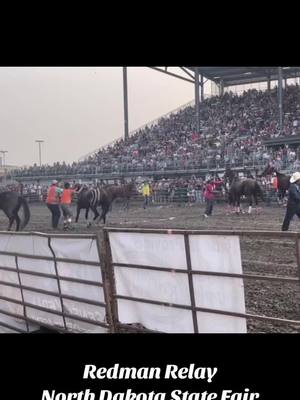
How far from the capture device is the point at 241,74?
4569cm

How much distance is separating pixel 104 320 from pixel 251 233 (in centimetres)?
184

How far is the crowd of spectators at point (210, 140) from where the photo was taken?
3055 cm

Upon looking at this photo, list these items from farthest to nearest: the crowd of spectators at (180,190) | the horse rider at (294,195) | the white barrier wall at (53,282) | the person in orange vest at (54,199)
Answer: the crowd of spectators at (180,190) < the person in orange vest at (54,199) < the horse rider at (294,195) < the white barrier wall at (53,282)

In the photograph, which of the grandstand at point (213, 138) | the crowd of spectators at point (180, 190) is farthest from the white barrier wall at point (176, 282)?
the grandstand at point (213, 138)

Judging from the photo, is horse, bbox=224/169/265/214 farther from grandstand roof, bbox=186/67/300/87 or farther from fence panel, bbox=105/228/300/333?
grandstand roof, bbox=186/67/300/87

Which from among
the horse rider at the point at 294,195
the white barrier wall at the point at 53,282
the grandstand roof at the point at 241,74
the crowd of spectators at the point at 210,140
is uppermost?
the grandstand roof at the point at 241,74

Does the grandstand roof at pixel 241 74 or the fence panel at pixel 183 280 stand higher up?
the grandstand roof at pixel 241 74

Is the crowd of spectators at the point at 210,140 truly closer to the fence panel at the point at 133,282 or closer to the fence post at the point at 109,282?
the fence panel at the point at 133,282

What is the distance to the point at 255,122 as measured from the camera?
36.3 metres

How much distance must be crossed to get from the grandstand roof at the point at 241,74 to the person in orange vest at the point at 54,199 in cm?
2903

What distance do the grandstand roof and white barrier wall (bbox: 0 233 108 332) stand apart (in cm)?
3788

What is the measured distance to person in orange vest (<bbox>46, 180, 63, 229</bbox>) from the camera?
15.4 metres
